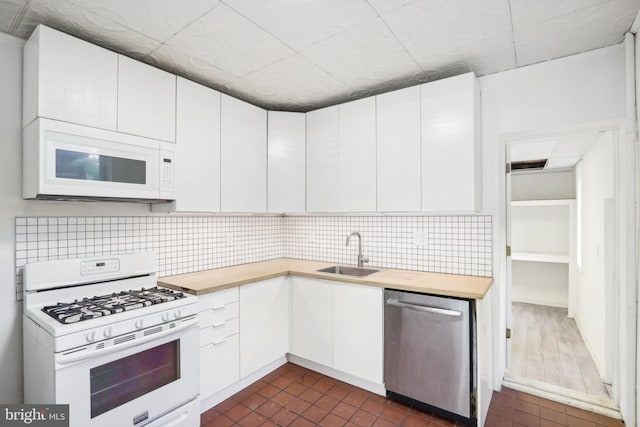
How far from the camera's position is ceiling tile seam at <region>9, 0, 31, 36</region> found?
4.99 ft

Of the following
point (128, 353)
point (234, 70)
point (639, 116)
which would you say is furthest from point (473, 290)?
point (234, 70)

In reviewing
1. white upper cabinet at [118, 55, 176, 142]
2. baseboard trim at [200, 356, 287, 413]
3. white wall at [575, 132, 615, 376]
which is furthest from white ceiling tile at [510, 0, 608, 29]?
baseboard trim at [200, 356, 287, 413]

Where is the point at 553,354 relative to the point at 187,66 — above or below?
below

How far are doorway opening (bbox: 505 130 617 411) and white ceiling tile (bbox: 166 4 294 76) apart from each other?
184 centimetres

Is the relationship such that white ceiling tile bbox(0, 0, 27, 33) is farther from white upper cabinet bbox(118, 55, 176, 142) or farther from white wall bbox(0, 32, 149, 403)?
white upper cabinet bbox(118, 55, 176, 142)

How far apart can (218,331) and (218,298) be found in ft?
0.73

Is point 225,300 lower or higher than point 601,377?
higher

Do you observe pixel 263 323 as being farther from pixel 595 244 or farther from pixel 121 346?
pixel 595 244

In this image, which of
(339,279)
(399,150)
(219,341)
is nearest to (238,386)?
(219,341)

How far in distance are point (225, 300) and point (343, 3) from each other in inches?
75.4

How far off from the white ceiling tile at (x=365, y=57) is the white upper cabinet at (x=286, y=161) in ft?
2.22

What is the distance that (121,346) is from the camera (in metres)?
1.53

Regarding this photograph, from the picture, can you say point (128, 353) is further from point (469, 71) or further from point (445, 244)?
point (469, 71)

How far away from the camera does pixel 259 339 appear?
2.46 metres
